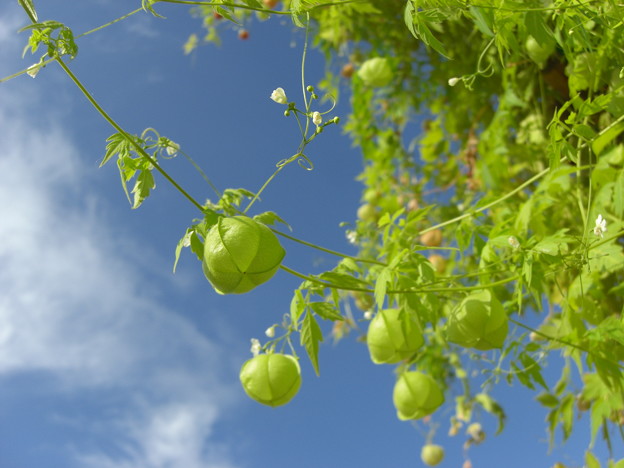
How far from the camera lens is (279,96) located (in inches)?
36.5

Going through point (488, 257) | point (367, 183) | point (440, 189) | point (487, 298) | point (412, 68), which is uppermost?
point (412, 68)

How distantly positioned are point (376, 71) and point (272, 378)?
1739mm

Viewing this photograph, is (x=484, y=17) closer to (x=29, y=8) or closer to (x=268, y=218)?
(x=268, y=218)

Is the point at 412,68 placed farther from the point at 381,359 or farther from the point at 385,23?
the point at 381,359

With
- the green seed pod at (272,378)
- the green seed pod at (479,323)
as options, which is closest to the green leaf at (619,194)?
the green seed pod at (479,323)

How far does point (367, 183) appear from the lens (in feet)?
9.52

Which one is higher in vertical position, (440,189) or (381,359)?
(440,189)

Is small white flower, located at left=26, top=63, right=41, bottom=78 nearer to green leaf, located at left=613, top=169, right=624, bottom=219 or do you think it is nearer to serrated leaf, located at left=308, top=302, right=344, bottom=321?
serrated leaf, located at left=308, top=302, right=344, bottom=321

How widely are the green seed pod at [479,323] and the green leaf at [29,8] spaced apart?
791 mm

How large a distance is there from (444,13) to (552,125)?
0.27 meters

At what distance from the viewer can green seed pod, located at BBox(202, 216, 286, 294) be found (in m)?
0.82

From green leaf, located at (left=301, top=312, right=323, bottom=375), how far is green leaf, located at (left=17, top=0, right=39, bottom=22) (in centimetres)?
59

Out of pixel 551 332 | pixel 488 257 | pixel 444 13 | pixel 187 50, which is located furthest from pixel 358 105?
pixel 444 13

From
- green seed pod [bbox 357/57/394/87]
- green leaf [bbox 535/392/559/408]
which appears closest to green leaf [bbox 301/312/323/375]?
green leaf [bbox 535/392/559/408]
